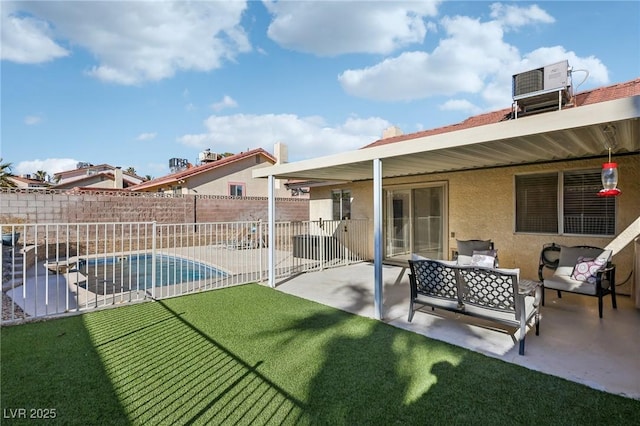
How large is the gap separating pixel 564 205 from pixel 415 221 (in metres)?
3.88

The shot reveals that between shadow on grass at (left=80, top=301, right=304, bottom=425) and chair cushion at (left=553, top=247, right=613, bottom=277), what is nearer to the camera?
shadow on grass at (left=80, top=301, right=304, bottom=425)

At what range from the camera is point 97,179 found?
99.9 ft

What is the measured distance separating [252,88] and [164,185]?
364 inches

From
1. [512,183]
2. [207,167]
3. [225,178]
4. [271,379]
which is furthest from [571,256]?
[225,178]

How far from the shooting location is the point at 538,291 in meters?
4.82

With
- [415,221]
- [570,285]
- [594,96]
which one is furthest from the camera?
[415,221]

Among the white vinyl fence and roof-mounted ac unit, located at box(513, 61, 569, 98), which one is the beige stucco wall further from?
the white vinyl fence

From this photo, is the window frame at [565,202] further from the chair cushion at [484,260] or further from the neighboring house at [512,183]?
the chair cushion at [484,260]

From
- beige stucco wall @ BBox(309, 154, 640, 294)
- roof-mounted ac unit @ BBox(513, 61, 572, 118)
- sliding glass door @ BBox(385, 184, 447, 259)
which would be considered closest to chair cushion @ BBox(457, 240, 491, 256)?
beige stucco wall @ BBox(309, 154, 640, 294)

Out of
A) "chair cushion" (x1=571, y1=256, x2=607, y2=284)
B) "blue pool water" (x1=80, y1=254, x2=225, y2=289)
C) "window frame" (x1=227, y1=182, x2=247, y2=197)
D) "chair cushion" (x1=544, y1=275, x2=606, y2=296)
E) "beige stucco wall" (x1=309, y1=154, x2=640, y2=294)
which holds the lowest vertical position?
"blue pool water" (x1=80, y1=254, x2=225, y2=289)

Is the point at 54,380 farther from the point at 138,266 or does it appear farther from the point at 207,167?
the point at 207,167

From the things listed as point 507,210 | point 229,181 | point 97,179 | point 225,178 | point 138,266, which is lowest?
point 138,266

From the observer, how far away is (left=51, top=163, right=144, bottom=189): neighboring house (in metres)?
26.0

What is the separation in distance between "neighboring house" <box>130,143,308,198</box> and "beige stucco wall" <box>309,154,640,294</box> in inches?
458
